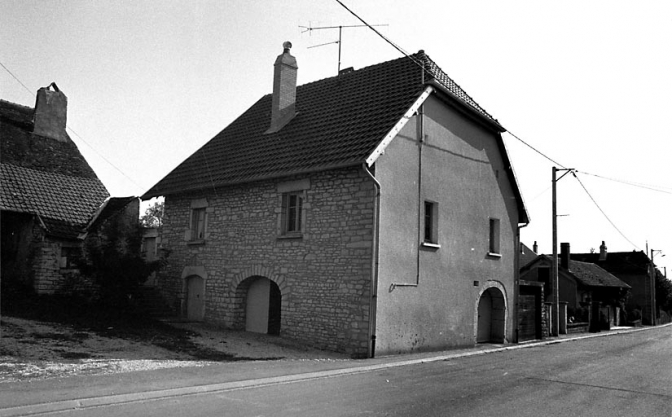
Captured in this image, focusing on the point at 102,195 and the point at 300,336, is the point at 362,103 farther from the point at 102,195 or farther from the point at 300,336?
the point at 102,195

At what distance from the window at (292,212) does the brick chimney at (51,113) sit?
40.5 feet

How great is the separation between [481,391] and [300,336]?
6759 mm

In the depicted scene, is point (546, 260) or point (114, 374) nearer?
point (114, 374)

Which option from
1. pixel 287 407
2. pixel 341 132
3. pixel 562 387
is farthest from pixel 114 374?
pixel 341 132

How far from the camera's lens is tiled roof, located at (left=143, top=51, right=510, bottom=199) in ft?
49.4

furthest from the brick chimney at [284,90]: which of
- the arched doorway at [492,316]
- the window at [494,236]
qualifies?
the arched doorway at [492,316]

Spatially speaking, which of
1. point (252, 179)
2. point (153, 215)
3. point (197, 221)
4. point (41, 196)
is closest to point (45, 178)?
point (41, 196)

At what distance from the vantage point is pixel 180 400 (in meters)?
7.88

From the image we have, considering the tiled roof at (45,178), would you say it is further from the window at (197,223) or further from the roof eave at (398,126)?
the roof eave at (398,126)

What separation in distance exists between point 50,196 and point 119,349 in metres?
10.2

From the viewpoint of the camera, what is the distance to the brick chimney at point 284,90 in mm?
18656

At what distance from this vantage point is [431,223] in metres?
16.3

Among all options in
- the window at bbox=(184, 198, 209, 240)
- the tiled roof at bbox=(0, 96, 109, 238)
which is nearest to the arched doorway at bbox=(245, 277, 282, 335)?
the window at bbox=(184, 198, 209, 240)

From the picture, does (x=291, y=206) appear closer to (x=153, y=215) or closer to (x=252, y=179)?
(x=252, y=179)
